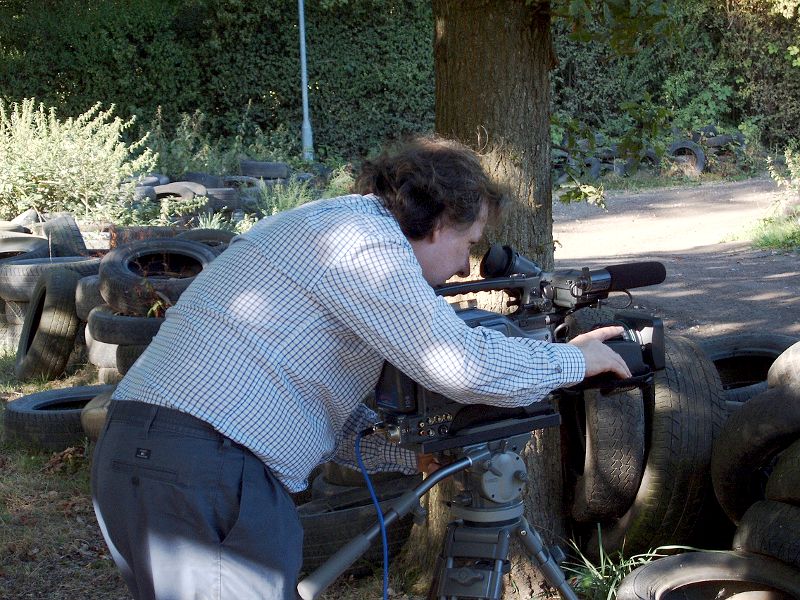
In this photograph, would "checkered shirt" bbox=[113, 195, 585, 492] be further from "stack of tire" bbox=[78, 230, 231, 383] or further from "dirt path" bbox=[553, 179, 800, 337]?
"stack of tire" bbox=[78, 230, 231, 383]

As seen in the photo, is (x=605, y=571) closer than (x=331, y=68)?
Yes

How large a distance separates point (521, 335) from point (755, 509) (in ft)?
4.77

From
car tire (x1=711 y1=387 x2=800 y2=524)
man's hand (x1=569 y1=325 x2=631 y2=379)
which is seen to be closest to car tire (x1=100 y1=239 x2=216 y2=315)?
car tire (x1=711 y1=387 x2=800 y2=524)

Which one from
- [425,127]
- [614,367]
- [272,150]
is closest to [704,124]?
[425,127]

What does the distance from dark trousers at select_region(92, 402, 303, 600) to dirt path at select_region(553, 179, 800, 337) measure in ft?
8.60

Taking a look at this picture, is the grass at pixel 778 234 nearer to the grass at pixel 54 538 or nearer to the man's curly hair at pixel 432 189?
the grass at pixel 54 538

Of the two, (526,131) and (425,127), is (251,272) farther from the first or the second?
(425,127)

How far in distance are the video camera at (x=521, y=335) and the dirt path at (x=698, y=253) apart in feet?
6.63

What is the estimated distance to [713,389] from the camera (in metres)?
3.74

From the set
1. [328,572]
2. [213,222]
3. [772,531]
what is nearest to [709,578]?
[772,531]

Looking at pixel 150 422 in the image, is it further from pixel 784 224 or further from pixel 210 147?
pixel 210 147

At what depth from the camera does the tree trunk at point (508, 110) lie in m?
3.52

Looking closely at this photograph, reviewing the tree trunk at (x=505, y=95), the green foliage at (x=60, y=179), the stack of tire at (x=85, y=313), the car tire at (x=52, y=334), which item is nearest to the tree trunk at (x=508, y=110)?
the tree trunk at (x=505, y=95)

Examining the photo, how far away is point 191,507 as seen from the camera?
2.04 meters
